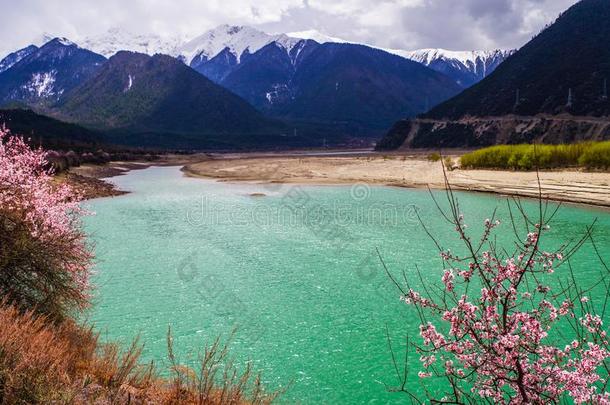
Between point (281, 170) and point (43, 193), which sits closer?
point (43, 193)

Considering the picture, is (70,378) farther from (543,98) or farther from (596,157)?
(543,98)

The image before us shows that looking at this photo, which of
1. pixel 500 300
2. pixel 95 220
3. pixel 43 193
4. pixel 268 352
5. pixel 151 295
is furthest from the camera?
pixel 95 220

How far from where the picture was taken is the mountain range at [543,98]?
324 ft

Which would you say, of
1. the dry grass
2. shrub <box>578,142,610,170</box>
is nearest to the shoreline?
shrub <box>578,142,610,170</box>

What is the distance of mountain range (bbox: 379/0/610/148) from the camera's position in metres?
98.7

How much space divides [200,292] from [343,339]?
7.29 meters

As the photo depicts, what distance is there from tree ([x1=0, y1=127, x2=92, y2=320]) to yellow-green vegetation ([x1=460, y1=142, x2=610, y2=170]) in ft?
155

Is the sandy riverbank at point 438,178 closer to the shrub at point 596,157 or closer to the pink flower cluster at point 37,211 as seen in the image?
the shrub at point 596,157

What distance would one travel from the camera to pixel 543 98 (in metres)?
109

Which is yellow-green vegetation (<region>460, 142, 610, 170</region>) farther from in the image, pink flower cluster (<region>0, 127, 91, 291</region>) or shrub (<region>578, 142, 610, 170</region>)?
A: pink flower cluster (<region>0, 127, 91, 291</region>)

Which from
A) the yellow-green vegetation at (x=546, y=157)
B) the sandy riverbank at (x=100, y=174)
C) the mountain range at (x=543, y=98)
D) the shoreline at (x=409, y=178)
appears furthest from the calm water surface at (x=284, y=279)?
the mountain range at (x=543, y=98)

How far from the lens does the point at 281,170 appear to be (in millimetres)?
84062

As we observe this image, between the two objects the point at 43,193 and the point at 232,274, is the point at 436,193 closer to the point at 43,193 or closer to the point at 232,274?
the point at 232,274

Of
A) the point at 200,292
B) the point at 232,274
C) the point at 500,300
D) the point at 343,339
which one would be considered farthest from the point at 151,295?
the point at 500,300
